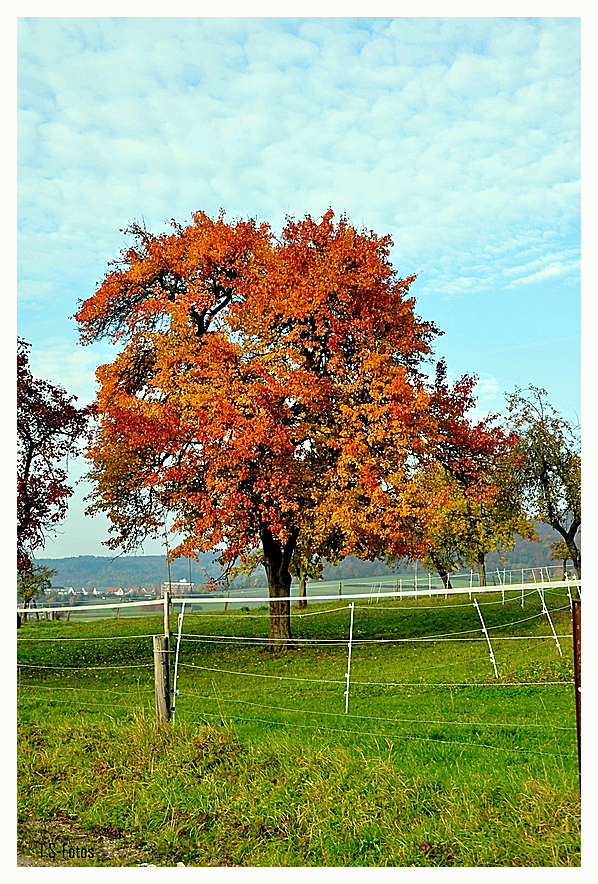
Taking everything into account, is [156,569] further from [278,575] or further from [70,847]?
[70,847]

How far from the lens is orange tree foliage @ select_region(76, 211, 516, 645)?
1716 cm

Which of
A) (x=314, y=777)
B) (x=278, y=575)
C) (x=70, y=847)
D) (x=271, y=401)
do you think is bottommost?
(x=70, y=847)

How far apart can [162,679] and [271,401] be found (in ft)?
31.4

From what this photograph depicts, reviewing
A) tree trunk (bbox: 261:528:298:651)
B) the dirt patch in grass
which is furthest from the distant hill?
the dirt patch in grass

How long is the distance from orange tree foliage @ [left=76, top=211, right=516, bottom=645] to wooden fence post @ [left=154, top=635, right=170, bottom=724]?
340 inches

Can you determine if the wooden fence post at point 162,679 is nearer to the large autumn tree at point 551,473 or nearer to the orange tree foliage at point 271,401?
the orange tree foliage at point 271,401

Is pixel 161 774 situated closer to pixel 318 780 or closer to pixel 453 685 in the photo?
pixel 318 780

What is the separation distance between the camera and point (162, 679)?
8.09 m

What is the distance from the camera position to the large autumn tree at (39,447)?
49.7 ft

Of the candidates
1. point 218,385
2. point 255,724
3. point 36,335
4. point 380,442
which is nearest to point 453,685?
point 255,724

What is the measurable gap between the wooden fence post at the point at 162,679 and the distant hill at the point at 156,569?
32.7ft

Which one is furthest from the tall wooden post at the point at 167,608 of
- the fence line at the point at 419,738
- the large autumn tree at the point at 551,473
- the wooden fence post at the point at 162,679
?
the large autumn tree at the point at 551,473

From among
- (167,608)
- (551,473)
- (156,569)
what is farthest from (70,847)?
(551,473)

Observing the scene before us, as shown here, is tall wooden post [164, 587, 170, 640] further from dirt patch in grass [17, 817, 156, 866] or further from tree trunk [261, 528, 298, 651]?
tree trunk [261, 528, 298, 651]
